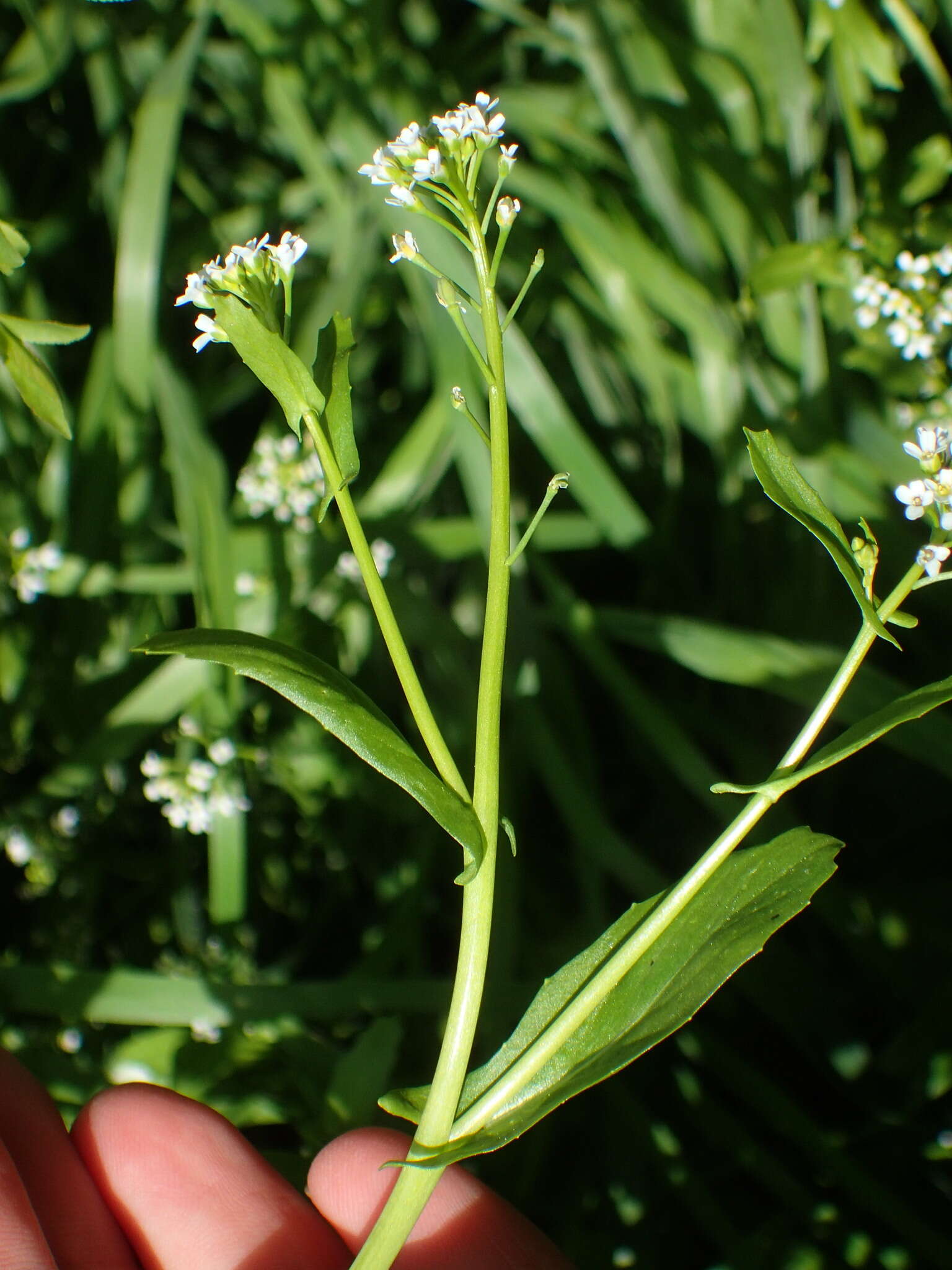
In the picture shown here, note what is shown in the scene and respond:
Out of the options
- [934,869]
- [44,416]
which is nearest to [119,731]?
[44,416]

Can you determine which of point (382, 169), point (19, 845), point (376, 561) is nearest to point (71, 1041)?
point (19, 845)

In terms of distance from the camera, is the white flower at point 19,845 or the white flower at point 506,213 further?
the white flower at point 19,845

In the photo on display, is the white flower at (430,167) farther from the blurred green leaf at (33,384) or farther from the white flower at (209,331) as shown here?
the blurred green leaf at (33,384)

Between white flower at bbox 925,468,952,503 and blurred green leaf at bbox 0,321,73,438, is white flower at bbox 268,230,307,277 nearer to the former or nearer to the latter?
blurred green leaf at bbox 0,321,73,438

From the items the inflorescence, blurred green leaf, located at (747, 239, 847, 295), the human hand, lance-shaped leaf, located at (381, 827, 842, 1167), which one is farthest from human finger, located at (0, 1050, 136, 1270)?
blurred green leaf, located at (747, 239, 847, 295)

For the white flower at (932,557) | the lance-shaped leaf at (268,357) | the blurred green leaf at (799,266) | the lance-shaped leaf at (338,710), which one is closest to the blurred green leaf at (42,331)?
the lance-shaped leaf at (268,357)

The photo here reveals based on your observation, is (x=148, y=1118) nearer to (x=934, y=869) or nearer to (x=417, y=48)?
(x=934, y=869)
